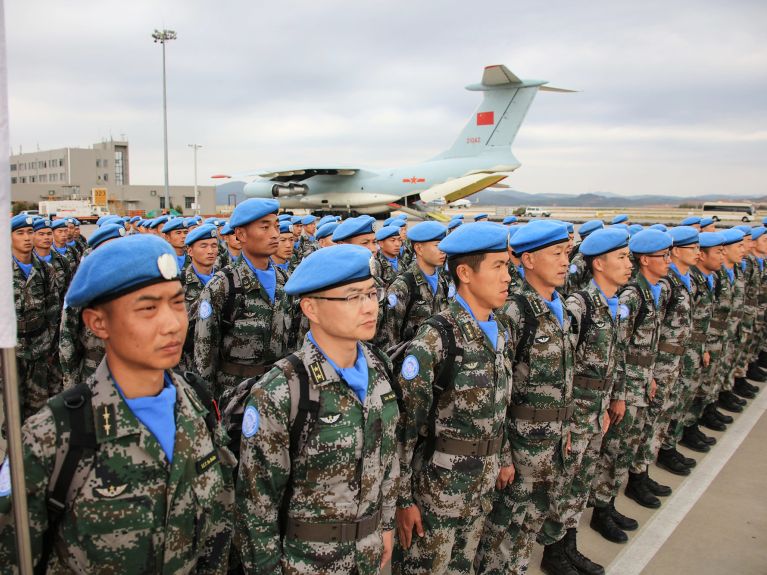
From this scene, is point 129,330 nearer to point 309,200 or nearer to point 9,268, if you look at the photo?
point 9,268

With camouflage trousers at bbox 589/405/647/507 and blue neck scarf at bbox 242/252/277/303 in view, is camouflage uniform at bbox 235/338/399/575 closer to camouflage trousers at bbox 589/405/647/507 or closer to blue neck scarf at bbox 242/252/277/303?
blue neck scarf at bbox 242/252/277/303

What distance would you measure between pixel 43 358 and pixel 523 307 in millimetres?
4850

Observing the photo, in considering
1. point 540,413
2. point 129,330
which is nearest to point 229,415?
point 129,330

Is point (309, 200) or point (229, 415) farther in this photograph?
point (309, 200)

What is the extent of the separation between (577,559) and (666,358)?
6.16 ft

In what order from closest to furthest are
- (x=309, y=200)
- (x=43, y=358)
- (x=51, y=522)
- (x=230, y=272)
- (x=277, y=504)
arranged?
(x=51, y=522) → (x=277, y=504) → (x=230, y=272) → (x=43, y=358) → (x=309, y=200)

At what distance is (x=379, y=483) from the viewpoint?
2115 mm

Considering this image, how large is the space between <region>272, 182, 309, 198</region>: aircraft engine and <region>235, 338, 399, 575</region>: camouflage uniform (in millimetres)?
23572

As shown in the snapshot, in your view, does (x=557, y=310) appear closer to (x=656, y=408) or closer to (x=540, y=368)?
(x=540, y=368)

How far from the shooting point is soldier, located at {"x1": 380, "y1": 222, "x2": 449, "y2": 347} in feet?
15.6

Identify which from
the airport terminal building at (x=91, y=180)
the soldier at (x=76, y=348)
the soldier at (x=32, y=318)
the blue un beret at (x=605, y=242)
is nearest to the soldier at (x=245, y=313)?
the soldier at (x=76, y=348)

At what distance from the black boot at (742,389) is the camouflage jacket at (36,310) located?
27.3ft

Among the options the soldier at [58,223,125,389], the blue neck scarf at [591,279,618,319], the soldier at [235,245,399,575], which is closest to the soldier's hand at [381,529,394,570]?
the soldier at [235,245,399,575]

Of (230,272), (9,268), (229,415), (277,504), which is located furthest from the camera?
(230,272)
